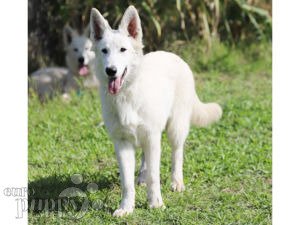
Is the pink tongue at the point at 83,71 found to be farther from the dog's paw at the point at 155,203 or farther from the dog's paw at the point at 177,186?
the dog's paw at the point at 155,203

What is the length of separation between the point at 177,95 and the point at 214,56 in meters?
4.70

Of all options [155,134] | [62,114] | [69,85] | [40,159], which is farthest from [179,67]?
[69,85]

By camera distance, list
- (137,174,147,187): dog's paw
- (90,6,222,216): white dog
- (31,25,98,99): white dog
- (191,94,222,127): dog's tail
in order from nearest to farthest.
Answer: (90,6,222,216): white dog → (137,174,147,187): dog's paw → (191,94,222,127): dog's tail → (31,25,98,99): white dog

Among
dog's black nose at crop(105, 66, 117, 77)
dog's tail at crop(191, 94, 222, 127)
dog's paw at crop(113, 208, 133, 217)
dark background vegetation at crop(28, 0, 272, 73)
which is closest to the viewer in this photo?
dog's black nose at crop(105, 66, 117, 77)

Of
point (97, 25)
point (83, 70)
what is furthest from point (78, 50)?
point (97, 25)

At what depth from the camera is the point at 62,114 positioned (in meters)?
8.24

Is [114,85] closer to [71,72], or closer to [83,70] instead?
[83,70]

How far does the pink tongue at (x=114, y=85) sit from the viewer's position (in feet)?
16.6

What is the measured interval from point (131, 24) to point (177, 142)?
1279mm

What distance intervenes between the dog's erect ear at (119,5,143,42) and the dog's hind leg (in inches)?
39.1

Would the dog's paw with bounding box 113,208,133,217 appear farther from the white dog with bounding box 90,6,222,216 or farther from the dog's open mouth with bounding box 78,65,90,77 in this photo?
the dog's open mouth with bounding box 78,65,90,77

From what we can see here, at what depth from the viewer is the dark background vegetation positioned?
10.1m

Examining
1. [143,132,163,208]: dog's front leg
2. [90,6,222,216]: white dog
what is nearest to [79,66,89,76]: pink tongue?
[90,6,222,216]: white dog

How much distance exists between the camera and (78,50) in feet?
31.7
